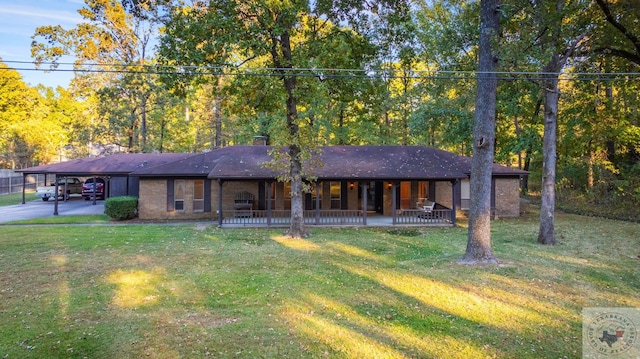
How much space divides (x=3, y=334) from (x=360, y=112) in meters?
12.6

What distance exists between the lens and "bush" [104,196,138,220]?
17.1m

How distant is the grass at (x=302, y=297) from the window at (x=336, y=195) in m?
7.11

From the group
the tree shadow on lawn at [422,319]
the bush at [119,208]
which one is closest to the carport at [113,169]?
the bush at [119,208]

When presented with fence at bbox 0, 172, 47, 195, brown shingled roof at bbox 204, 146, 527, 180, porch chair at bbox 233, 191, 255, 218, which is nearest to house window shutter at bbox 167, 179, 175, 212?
brown shingled roof at bbox 204, 146, 527, 180

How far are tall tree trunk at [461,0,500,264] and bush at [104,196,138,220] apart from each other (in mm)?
15633

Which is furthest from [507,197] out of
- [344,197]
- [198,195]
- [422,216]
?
[198,195]

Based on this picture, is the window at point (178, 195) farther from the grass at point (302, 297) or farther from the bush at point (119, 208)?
the grass at point (302, 297)

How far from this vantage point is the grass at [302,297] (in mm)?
4941

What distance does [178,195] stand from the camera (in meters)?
18.5

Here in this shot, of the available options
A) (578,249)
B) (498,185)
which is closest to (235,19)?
(578,249)

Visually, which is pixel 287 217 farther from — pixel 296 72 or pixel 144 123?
pixel 144 123

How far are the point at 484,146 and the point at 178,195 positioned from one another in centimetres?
1508

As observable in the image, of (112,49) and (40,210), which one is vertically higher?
(112,49)

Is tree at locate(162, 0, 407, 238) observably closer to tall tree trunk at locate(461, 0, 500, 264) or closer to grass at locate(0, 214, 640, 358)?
grass at locate(0, 214, 640, 358)
